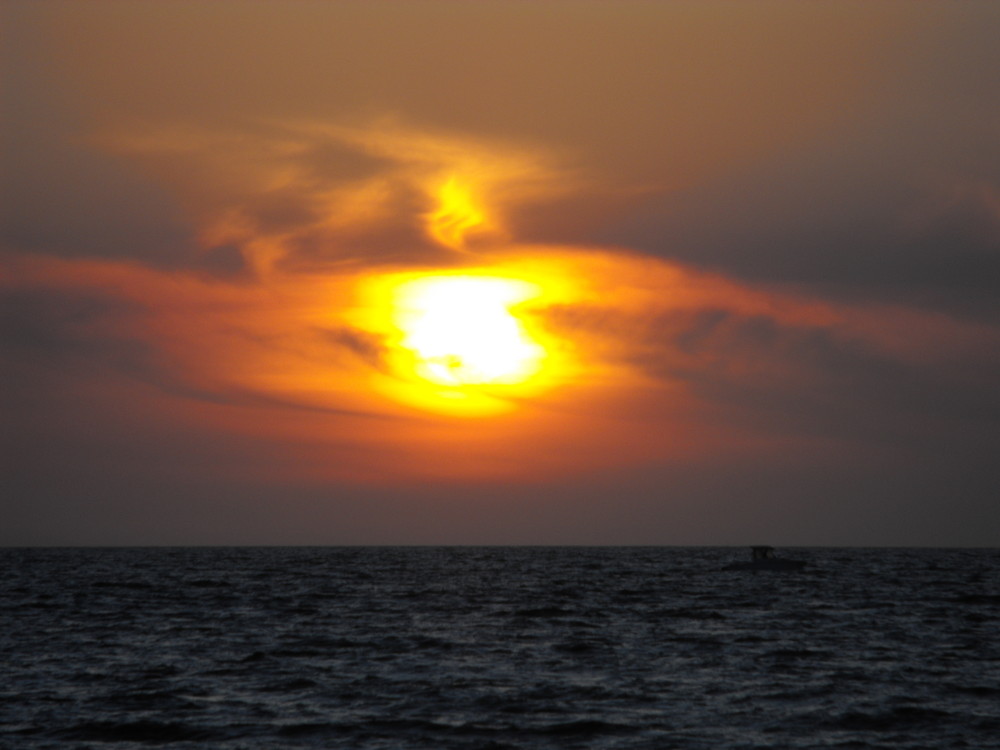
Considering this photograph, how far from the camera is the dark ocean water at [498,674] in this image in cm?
3259

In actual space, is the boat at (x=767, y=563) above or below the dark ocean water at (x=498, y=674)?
above

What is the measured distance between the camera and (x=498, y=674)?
43.9m

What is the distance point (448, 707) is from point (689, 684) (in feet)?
32.6

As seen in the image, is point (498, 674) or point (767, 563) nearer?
point (498, 674)

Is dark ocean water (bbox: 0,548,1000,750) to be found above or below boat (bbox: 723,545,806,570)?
below

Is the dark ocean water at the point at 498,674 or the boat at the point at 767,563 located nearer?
the dark ocean water at the point at 498,674

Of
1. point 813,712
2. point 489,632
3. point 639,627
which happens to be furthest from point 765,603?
point 813,712

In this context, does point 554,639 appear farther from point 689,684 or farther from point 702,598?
point 702,598

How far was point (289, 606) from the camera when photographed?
8075 centimetres

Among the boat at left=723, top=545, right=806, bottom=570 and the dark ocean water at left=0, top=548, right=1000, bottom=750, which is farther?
the boat at left=723, top=545, right=806, bottom=570

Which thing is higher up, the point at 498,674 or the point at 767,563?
the point at 767,563

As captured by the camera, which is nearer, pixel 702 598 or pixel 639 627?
pixel 639 627

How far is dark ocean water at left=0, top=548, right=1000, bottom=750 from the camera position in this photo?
32594mm

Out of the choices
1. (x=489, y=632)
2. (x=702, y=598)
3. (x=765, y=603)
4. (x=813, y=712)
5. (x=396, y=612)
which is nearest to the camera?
(x=813, y=712)
